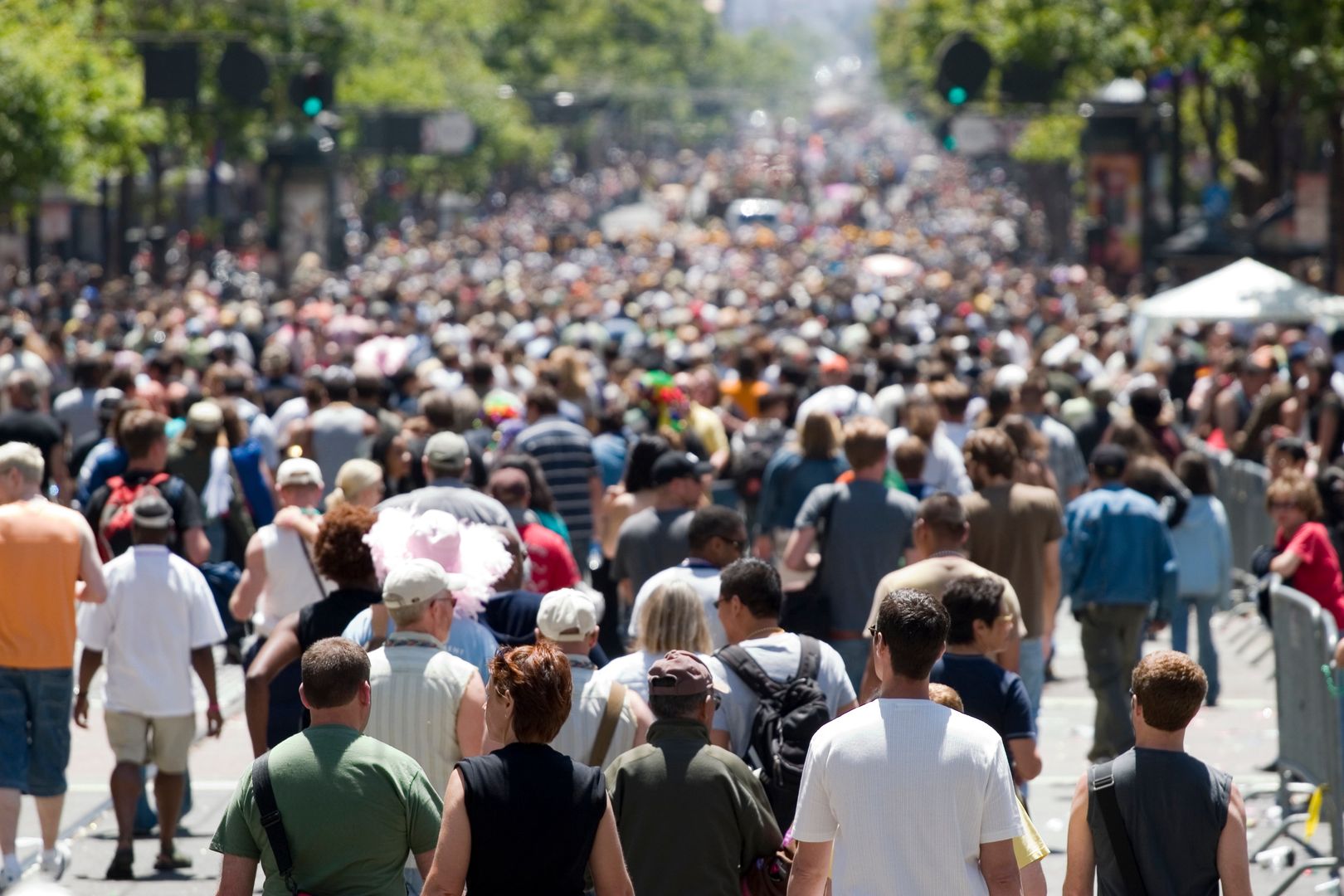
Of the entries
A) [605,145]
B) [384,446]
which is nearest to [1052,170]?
[384,446]

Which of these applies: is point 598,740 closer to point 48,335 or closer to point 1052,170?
point 48,335

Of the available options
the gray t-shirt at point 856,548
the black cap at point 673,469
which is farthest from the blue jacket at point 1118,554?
the black cap at point 673,469

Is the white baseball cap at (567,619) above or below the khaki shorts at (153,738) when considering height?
above

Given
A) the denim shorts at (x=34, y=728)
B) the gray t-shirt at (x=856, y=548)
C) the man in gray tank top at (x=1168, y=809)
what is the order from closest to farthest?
the man in gray tank top at (x=1168, y=809) → the denim shorts at (x=34, y=728) → the gray t-shirt at (x=856, y=548)

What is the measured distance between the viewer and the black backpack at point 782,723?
6293 millimetres

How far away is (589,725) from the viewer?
248 inches

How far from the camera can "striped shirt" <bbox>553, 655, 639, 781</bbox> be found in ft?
20.6

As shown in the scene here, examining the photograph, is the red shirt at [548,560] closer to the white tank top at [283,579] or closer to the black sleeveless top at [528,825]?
the white tank top at [283,579]

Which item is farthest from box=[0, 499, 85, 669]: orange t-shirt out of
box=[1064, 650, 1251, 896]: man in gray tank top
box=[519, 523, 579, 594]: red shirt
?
box=[1064, 650, 1251, 896]: man in gray tank top

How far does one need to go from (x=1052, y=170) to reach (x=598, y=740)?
63353 millimetres

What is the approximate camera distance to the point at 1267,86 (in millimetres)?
29828

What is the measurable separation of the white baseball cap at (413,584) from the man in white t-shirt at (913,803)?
1.64m

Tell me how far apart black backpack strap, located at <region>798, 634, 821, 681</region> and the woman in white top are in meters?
0.30

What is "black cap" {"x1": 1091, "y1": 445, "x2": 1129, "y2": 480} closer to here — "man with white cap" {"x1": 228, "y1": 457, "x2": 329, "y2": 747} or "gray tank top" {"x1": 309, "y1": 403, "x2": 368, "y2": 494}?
"man with white cap" {"x1": 228, "y1": 457, "x2": 329, "y2": 747}
